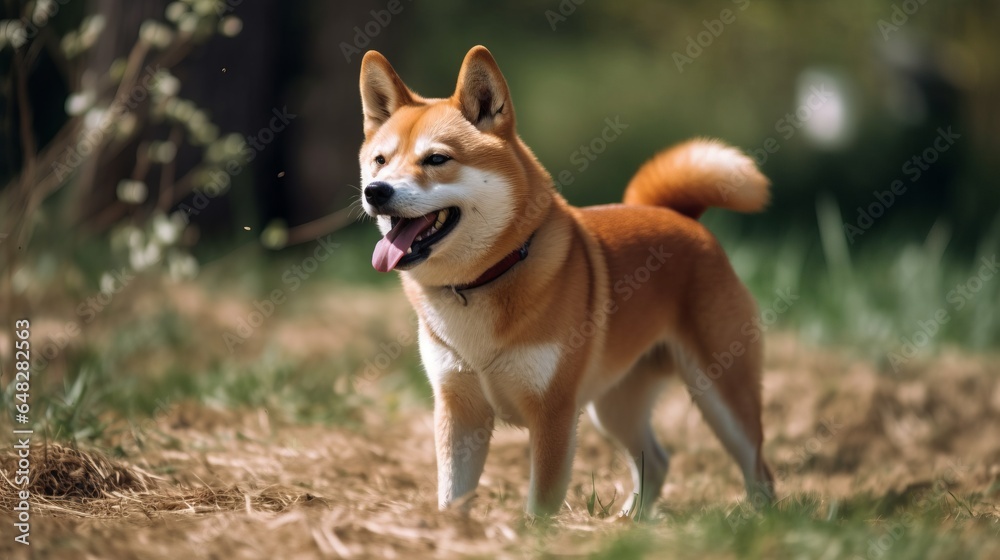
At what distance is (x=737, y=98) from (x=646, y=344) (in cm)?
1065

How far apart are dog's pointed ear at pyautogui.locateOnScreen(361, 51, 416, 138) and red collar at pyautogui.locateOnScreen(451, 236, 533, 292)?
72 centimetres

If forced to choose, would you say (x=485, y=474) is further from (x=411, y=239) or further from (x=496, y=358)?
(x=411, y=239)

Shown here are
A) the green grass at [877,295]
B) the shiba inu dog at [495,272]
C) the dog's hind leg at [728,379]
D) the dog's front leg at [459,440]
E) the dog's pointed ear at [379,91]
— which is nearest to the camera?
the shiba inu dog at [495,272]

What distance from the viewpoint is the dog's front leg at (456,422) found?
3.29m

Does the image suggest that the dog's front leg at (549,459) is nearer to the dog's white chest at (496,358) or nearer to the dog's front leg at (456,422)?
the dog's white chest at (496,358)

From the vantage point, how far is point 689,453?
488 cm

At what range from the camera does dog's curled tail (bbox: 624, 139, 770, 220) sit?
4047mm

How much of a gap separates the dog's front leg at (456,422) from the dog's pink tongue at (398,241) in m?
0.36

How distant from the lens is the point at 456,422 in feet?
11.0

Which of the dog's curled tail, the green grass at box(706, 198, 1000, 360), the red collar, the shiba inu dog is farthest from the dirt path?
the dog's curled tail

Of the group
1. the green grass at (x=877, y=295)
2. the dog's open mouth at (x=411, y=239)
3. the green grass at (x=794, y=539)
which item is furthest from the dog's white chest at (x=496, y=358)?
the green grass at (x=877, y=295)

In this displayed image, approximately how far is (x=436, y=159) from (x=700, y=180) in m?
1.35

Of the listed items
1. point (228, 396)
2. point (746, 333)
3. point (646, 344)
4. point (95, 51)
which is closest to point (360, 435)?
point (228, 396)

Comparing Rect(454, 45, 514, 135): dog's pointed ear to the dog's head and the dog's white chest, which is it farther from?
the dog's white chest
